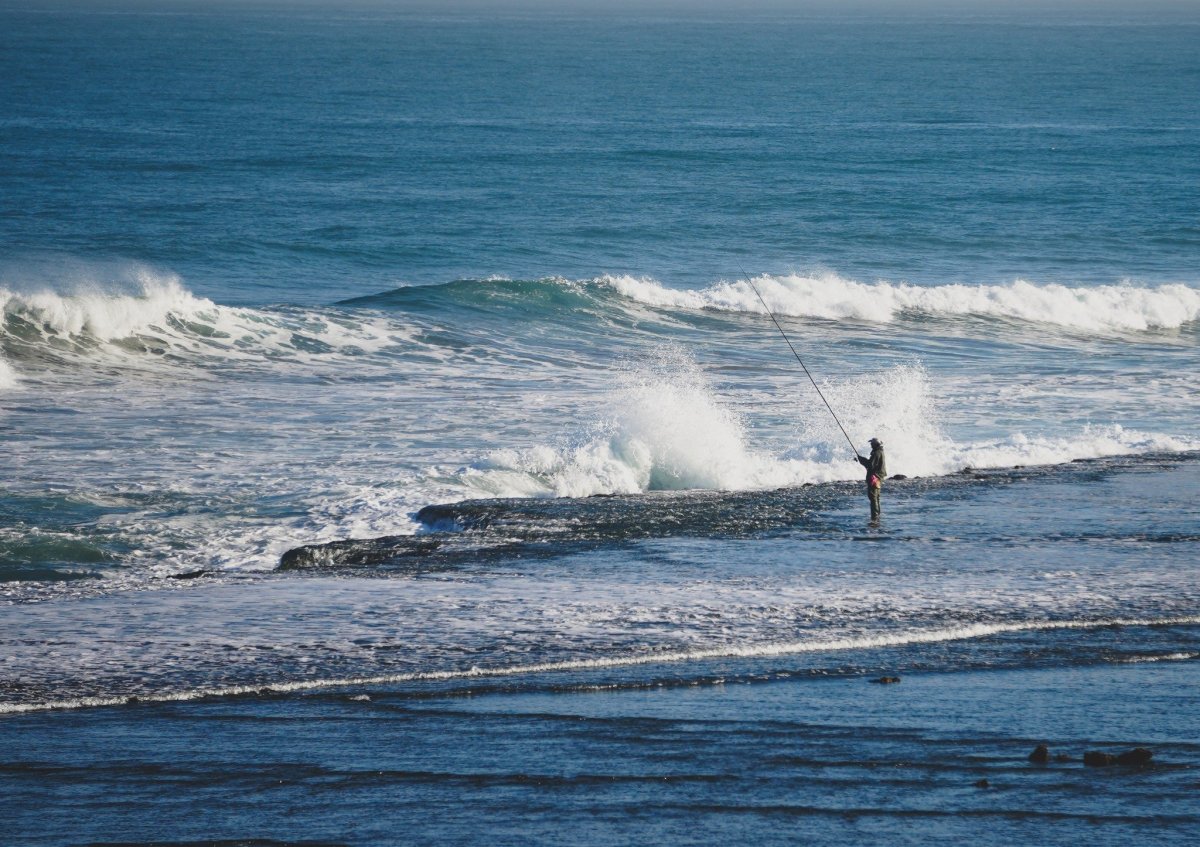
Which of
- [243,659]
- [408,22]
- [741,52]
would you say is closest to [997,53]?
[741,52]

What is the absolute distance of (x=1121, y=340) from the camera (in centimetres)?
2688

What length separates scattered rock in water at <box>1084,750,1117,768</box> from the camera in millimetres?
7180

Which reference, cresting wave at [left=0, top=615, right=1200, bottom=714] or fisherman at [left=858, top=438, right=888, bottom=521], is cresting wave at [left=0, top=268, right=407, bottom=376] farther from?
cresting wave at [left=0, top=615, right=1200, bottom=714]

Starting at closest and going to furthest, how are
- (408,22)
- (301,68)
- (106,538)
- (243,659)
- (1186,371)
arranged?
(243,659) < (106,538) < (1186,371) < (301,68) < (408,22)

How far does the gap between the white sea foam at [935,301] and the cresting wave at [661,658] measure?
1844 centimetres

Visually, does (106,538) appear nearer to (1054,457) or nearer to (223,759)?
(223,759)

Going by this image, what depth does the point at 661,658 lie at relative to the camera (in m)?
9.18

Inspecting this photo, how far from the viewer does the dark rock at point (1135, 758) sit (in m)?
7.19

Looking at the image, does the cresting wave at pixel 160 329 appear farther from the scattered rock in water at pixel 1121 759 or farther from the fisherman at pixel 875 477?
the scattered rock in water at pixel 1121 759

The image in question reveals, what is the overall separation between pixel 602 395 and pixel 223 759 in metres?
13.1

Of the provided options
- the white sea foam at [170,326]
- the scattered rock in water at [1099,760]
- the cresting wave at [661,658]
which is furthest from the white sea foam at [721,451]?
the scattered rock in water at [1099,760]

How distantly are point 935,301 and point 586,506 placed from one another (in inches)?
677

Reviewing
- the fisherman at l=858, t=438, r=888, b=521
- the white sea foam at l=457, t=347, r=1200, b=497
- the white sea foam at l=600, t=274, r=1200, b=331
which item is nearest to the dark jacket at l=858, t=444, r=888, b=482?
the fisherman at l=858, t=438, r=888, b=521

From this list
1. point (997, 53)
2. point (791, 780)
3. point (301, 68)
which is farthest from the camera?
point (997, 53)
